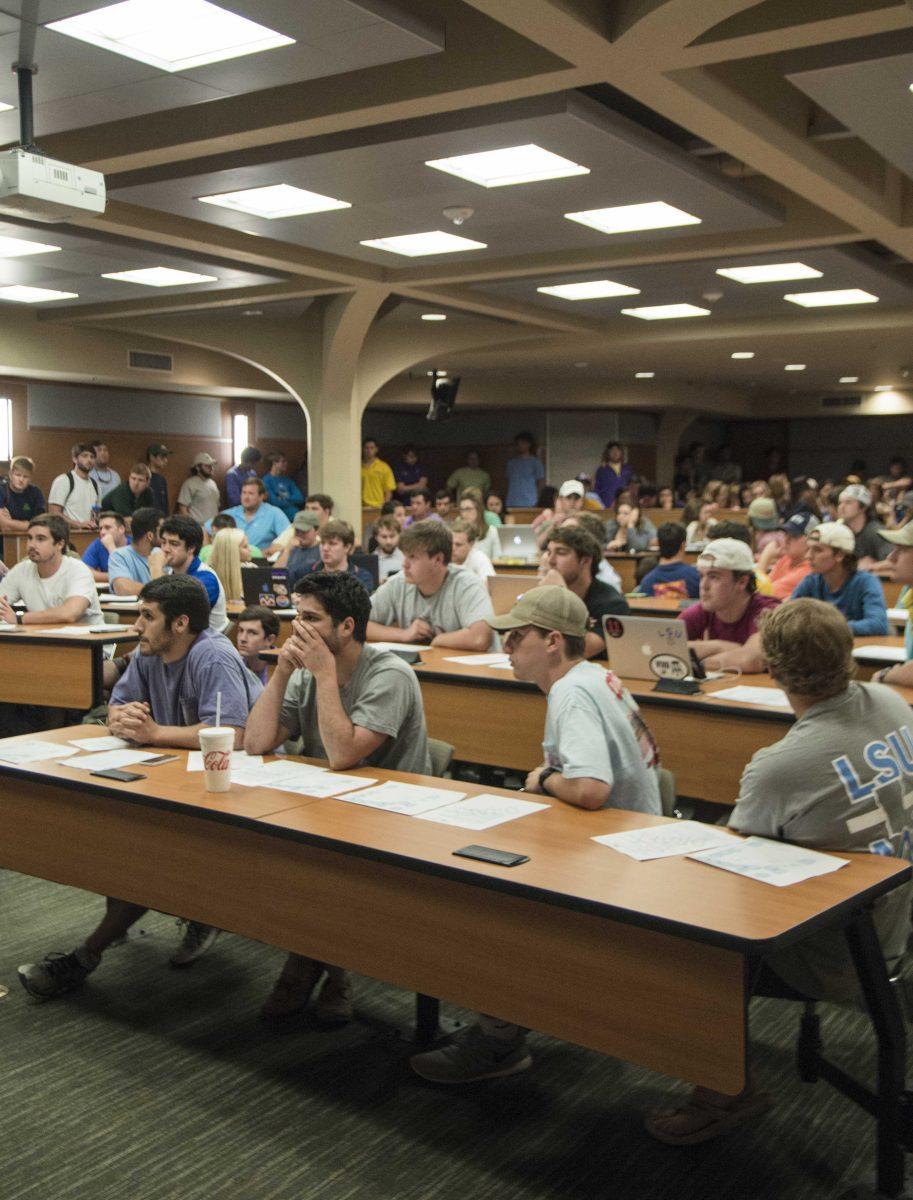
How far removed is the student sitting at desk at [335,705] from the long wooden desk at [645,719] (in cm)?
118

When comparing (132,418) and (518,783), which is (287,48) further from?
(132,418)

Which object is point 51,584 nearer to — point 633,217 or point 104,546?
point 104,546

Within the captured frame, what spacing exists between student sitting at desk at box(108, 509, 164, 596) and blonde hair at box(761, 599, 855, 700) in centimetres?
548

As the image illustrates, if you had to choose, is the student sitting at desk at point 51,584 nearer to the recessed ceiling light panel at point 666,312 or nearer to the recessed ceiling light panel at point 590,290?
the recessed ceiling light panel at point 590,290

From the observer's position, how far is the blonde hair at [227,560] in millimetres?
7883

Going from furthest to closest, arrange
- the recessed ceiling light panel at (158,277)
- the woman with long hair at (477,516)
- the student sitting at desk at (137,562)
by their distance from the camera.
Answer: the woman with long hair at (477,516), the recessed ceiling light panel at (158,277), the student sitting at desk at (137,562)

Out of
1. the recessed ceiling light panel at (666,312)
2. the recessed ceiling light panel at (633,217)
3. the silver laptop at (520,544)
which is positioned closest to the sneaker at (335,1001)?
the recessed ceiling light panel at (633,217)

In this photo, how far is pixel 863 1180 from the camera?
8.46 ft

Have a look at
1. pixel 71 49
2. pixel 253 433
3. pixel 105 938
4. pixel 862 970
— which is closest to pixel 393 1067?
pixel 105 938

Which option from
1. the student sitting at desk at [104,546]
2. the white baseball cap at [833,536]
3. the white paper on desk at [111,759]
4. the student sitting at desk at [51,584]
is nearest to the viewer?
the white paper on desk at [111,759]

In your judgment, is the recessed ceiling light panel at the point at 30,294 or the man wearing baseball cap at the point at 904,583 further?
the recessed ceiling light panel at the point at 30,294

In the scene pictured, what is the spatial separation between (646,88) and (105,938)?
3.90 meters

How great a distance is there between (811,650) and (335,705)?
133cm

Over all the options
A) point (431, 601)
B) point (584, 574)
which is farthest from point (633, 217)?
point (584, 574)
